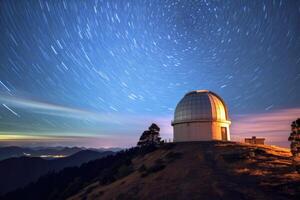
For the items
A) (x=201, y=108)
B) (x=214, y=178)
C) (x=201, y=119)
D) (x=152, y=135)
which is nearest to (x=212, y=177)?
(x=214, y=178)

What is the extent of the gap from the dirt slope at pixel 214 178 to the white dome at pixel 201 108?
31.9ft

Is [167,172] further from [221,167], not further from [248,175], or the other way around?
[248,175]

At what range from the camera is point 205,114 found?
4581cm

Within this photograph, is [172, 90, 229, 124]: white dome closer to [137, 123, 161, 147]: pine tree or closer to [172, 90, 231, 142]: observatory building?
[172, 90, 231, 142]: observatory building

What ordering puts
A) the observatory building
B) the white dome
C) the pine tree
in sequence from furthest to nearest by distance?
1. the pine tree
2. the white dome
3. the observatory building

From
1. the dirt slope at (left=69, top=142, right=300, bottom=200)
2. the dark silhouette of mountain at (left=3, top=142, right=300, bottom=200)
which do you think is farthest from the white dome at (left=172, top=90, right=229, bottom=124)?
the dirt slope at (left=69, top=142, right=300, bottom=200)

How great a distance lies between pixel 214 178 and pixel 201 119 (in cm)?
2161

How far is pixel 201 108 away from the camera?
46.5 m

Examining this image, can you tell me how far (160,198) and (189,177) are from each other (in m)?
4.89

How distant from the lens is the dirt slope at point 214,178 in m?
20.8

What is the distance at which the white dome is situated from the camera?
1810 inches

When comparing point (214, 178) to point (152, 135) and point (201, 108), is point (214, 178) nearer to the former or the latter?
point (201, 108)

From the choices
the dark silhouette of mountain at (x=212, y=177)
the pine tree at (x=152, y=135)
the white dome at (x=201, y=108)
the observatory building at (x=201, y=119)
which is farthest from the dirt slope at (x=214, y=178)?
the pine tree at (x=152, y=135)

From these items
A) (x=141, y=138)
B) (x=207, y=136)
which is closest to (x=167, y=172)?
(x=207, y=136)
